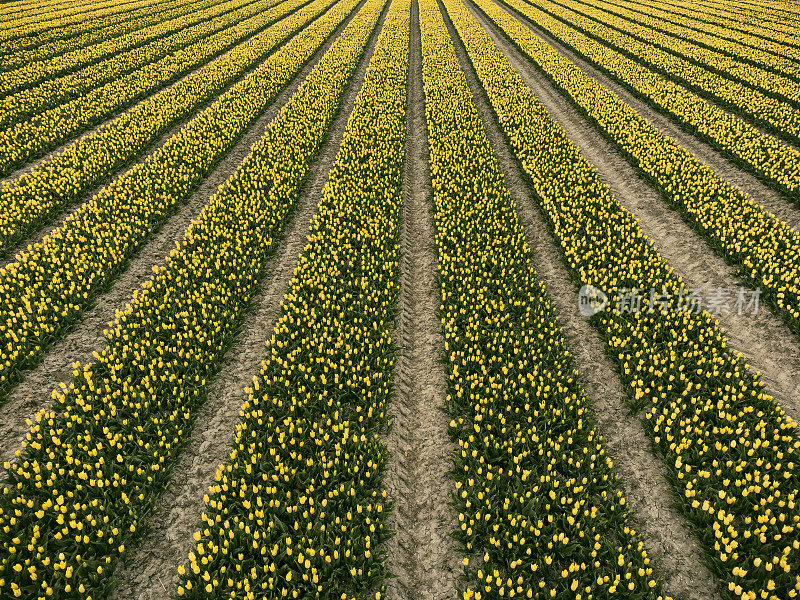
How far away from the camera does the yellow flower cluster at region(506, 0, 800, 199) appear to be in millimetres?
14078

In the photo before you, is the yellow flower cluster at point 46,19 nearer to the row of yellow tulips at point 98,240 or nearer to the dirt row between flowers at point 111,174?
the dirt row between flowers at point 111,174

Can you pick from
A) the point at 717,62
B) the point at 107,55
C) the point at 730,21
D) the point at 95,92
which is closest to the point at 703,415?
the point at 95,92

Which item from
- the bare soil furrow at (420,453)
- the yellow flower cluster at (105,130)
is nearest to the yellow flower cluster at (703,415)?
the bare soil furrow at (420,453)

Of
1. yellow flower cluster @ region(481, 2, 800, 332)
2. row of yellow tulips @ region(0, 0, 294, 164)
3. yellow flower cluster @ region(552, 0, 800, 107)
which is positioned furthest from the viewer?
yellow flower cluster @ region(552, 0, 800, 107)

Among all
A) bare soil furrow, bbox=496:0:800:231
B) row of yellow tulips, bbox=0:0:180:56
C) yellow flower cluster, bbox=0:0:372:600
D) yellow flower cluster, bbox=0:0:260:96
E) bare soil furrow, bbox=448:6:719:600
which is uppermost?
row of yellow tulips, bbox=0:0:180:56

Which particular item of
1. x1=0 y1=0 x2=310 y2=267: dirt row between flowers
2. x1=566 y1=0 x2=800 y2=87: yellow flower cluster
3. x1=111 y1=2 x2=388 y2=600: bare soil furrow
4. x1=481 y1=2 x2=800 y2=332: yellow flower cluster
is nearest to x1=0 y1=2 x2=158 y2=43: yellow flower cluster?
x1=0 y1=0 x2=310 y2=267: dirt row between flowers

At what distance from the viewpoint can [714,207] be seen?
40.0ft

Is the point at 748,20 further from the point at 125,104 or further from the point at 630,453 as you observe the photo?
the point at 630,453

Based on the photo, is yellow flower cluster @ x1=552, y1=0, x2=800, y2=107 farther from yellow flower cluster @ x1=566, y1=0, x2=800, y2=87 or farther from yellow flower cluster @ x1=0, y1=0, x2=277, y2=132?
yellow flower cluster @ x1=0, y1=0, x2=277, y2=132

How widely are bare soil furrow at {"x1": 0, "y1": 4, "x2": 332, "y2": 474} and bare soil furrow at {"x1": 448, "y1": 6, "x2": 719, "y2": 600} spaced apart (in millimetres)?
8921

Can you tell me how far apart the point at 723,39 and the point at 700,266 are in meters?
34.3

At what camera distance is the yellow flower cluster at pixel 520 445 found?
4883mm

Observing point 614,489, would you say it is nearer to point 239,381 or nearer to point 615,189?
point 239,381

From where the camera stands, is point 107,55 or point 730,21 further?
point 730,21
